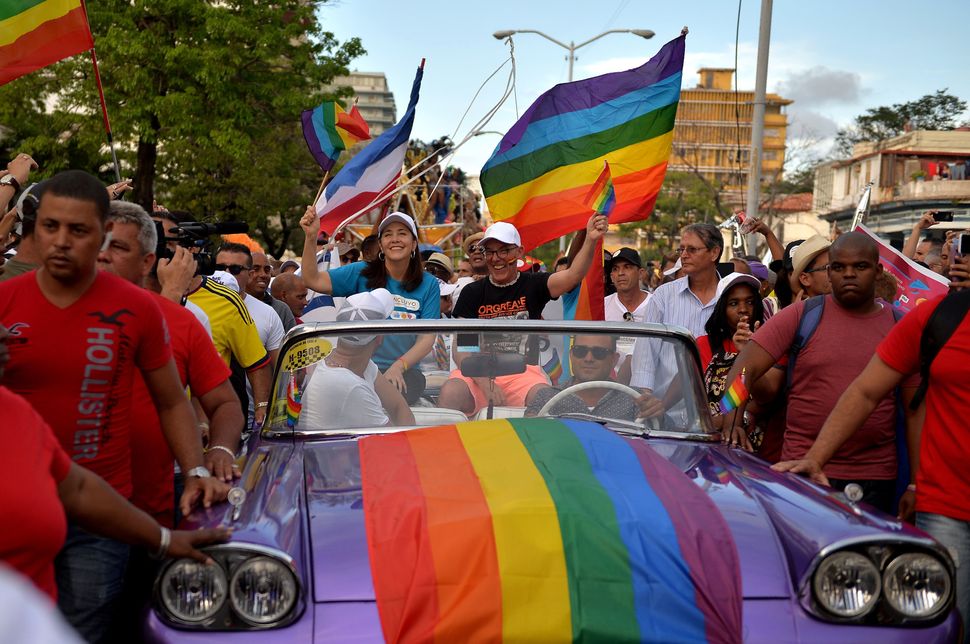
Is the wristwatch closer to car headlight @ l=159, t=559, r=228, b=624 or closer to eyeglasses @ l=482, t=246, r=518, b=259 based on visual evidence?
eyeglasses @ l=482, t=246, r=518, b=259

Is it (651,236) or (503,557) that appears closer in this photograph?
(503,557)

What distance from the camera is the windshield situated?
4594 mm

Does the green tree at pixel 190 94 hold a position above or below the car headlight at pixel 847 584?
above

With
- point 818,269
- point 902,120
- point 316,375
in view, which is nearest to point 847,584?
point 316,375

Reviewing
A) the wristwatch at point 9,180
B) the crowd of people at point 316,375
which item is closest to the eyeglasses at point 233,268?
the crowd of people at point 316,375

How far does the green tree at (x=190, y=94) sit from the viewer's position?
26.5m

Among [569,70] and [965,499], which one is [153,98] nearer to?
[569,70]

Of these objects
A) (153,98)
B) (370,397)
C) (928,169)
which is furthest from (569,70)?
(370,397)

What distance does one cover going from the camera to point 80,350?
321 centimetres

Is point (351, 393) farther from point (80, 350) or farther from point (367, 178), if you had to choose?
point (367, 178)

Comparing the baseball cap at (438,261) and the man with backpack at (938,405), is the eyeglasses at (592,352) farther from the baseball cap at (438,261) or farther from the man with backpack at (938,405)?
the baseball cap at (438,261)

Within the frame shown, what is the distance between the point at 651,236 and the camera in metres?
72.4

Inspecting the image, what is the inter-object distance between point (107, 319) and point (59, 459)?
2.78 feet

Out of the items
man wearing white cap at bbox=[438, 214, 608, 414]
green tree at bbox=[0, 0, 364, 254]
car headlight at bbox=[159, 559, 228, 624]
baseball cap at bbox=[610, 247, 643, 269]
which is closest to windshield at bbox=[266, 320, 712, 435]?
car headlight at bbox=[159, 559, 228, 624]
